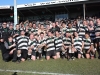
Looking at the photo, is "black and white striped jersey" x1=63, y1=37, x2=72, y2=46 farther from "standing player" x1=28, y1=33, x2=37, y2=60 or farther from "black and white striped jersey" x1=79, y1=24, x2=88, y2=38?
"standing player" x1=28, y1=33, x2=37, y2=60

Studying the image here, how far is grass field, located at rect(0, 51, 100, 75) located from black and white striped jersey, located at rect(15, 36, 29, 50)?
0.94 m

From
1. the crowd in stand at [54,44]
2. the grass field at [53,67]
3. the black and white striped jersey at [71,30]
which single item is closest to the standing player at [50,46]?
the crowd in stand at [54,44]

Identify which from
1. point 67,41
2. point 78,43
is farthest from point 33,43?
point 78,43

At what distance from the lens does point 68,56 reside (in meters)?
10.5

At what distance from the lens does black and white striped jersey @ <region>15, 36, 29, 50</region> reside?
1088 centimetres

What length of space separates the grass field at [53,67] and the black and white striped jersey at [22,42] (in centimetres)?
94

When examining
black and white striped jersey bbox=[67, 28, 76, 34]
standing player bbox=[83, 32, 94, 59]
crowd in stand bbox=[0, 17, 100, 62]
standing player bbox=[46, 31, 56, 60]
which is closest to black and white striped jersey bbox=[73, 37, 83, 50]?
crowd in stand bbox=[0, 17, 100, 62]

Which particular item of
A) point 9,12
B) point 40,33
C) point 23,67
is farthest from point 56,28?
point 9,12

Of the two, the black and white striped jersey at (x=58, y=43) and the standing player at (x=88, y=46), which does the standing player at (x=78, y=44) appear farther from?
the black and white striped jersey at (x=58, y=43)

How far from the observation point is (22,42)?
10.9m

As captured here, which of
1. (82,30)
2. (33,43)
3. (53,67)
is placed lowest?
(53,67)

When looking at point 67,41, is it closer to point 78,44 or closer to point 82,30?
point 78,44

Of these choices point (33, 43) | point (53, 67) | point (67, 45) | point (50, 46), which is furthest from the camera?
point (33, 43)

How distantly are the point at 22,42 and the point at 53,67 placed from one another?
8.82ft
